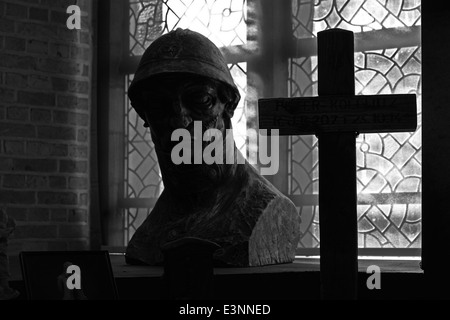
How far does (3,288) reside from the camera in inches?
131

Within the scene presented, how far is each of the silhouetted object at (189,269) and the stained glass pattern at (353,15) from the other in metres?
2.90

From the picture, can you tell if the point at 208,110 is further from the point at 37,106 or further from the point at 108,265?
the point at 37,106

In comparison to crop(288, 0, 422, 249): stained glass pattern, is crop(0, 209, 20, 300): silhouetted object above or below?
below

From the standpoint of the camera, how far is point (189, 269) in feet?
10.7

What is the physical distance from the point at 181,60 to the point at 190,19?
2.13m

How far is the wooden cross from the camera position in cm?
338

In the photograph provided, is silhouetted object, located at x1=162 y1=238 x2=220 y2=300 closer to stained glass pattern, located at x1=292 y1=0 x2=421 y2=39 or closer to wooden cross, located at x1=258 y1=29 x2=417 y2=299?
wooden cross, located at x1=258 y1=29 x2=417 y2=299

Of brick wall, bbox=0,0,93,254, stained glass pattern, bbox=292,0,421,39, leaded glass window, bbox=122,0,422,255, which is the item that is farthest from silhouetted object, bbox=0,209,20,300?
stained glass pattern, bbox=292,0,421,39

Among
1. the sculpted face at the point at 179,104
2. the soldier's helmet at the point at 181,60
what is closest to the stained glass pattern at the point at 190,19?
the soldier's helmet at the point at 181,60

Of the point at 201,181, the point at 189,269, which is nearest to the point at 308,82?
the point at 201,181

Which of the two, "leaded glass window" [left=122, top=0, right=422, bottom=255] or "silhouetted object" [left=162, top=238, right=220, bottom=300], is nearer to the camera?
"silhouetted object" [left=162, top=238, right=220, bottom=300]

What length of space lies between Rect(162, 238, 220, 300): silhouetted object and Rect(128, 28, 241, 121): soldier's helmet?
1.17 metres

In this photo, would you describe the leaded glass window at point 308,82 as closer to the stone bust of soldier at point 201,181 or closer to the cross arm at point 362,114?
the stone bust of soldier at point 201,181
